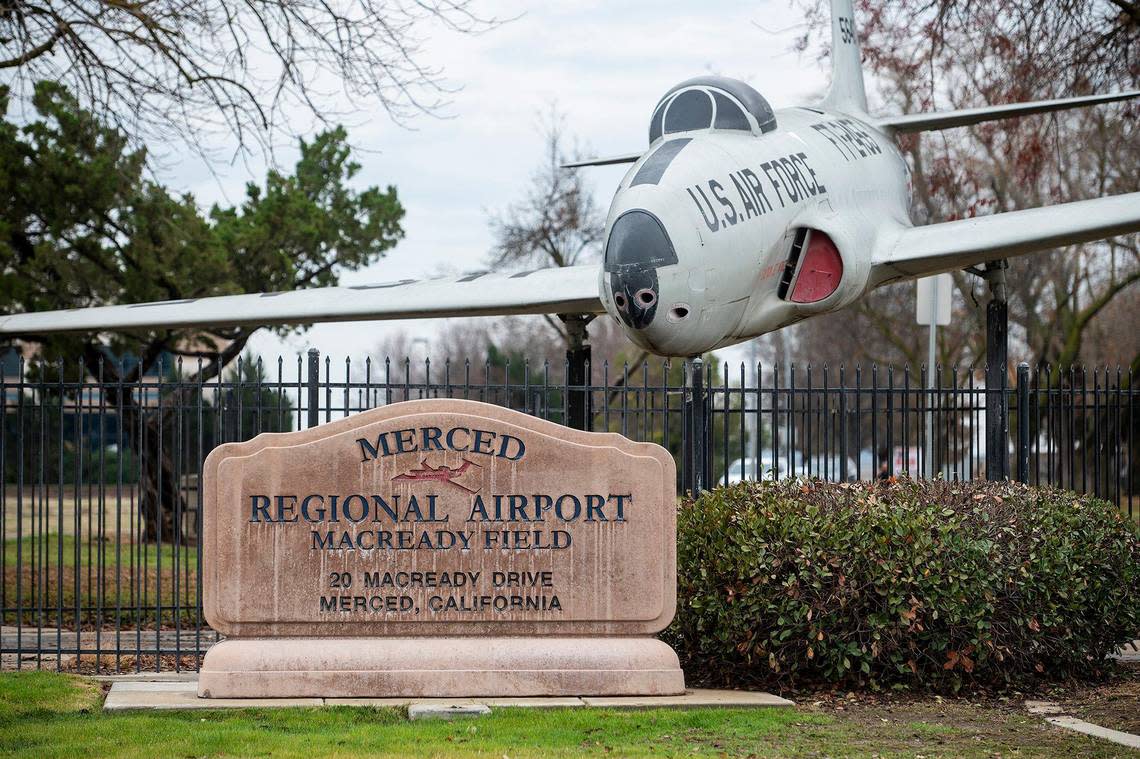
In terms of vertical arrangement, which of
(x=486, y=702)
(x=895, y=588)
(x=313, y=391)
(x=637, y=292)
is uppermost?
(x=637, y=292)

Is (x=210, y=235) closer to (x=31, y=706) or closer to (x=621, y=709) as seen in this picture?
(x=31, y=706)

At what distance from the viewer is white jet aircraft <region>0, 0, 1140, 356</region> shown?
8.61 m

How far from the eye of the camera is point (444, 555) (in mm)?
8570

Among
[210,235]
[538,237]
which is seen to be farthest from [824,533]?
[538,237]

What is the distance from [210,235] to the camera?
19.3 metres

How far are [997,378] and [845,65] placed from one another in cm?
470

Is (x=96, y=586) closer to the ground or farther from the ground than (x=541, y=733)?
closer to the ground

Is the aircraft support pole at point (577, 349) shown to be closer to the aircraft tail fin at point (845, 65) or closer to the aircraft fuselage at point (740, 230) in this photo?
the aircraft fuselage at point (740, 230)

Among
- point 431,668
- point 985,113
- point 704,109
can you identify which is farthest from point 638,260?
point 985,113

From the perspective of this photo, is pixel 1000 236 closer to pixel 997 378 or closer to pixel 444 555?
pixel 997 378

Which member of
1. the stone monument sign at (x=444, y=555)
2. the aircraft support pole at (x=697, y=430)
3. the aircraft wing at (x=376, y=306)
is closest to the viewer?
the stone monument sign at (x=444, y=555)

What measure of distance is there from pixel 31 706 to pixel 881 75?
921 inches

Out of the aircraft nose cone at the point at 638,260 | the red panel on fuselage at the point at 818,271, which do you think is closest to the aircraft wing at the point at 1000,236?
the red panel on fuselage at the point at 818,271

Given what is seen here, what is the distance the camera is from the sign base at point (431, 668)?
8.20m
